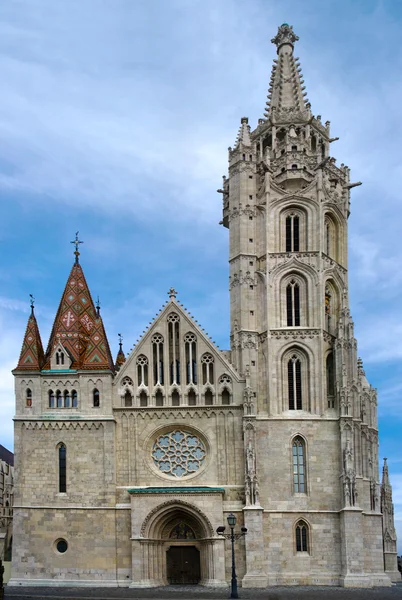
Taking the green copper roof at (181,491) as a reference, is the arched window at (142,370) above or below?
above

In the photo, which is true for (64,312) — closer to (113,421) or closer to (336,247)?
(113,421)

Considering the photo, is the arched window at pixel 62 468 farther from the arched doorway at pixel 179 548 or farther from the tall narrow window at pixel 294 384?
the tall narrow window at pixel 294 384

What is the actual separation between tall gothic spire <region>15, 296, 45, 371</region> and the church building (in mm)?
Answer: 106

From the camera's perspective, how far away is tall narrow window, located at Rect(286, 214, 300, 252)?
45.8 metres

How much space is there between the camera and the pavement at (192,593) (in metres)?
34.7

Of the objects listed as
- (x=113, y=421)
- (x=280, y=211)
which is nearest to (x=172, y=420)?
(x=113, y=421)

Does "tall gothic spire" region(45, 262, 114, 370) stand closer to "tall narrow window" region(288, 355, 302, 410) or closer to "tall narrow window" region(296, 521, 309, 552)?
"tall narrow window" region(288, 355, 302, 410)

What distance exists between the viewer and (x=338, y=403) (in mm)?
42375

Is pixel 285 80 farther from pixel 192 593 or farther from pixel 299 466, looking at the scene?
pixel 192 593

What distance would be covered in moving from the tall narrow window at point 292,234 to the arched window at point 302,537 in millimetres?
15588

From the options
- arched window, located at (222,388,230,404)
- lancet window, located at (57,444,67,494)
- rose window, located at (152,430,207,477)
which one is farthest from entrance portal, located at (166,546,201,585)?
arched window, located at (222,388,230,404)

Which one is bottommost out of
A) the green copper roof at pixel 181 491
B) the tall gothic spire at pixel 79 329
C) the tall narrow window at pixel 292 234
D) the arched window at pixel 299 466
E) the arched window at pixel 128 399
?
the green copper roof at pixel 181 491

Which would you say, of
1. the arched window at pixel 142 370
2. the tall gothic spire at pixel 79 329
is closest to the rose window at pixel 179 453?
the arched window at pixel 142 370

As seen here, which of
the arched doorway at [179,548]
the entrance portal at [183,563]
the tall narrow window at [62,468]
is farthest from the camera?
the tall narrow window at [62,468]
